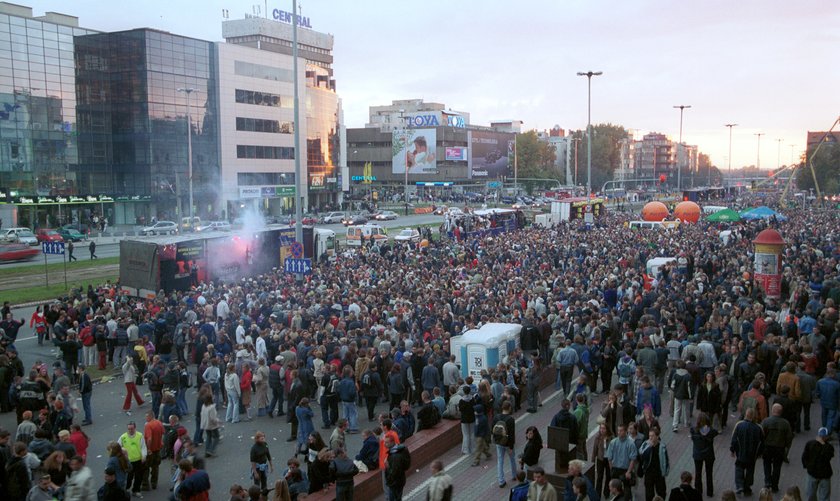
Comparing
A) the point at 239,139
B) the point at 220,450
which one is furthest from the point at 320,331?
the point at 239,139

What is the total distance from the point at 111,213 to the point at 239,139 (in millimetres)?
15869

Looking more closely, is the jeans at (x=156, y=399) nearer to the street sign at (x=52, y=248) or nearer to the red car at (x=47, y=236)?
the street sign at (x=52, y=248)

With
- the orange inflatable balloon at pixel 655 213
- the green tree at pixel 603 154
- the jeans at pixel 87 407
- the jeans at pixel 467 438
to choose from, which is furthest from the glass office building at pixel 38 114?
the green tree at pixel 603 154

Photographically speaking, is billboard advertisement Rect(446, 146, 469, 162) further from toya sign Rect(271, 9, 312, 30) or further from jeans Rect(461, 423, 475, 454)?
jeans Rect(461, 423, 475, 454)

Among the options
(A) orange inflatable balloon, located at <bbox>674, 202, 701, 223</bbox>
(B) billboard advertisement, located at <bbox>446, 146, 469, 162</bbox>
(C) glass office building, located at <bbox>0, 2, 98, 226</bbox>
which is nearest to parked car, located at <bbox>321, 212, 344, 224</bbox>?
(C) glass office building, located at <bbox>0, 2, 98, 226</bbox>

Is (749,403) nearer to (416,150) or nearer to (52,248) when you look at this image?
(52,248)

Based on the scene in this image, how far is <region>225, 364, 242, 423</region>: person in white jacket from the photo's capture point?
14289 millimetres

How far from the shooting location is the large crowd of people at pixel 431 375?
985 cm

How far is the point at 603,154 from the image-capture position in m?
157

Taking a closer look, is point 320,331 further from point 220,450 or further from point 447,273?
point 447,273

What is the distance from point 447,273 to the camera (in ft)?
88.7

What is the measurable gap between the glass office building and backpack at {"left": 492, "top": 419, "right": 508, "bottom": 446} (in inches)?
2340

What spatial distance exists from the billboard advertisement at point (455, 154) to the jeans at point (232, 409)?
121 m

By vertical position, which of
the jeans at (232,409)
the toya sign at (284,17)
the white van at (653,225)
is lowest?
the jeans at (232,409)
